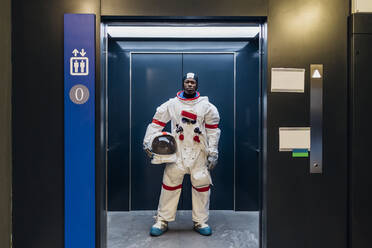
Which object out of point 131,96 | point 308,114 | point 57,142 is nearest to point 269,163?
point 308,114

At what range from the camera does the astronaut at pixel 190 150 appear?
9.42 ft

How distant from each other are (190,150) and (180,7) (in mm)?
1438

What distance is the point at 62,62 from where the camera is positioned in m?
2.03

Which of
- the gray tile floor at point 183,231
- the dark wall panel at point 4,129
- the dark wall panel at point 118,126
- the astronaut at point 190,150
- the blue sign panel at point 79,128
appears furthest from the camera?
the dark wall panel at point 118,126

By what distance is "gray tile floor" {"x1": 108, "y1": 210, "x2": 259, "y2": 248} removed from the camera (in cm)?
269

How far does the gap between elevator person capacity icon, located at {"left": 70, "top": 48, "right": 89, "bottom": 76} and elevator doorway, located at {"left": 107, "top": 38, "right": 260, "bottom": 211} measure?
4.58ft

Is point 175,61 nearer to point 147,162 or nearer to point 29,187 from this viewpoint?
point 147,162

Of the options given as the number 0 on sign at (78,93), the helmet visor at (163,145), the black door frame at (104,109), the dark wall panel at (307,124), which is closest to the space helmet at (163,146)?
the helmet visor at (163,145)

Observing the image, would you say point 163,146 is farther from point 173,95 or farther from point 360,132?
point 360,132

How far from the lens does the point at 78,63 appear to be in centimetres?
201

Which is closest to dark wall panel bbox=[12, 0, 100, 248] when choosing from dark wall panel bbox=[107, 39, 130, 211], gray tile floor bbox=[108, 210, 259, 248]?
gray tile floor bbox=[108, 210, 259, 248]

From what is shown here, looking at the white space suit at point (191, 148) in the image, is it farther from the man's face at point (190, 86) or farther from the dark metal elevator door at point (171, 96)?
the dark metal elevator door at point (171, 96)

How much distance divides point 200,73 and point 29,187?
228cm

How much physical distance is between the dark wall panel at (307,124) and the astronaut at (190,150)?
938 mm
